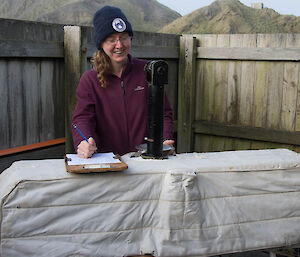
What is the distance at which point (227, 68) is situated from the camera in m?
5.76

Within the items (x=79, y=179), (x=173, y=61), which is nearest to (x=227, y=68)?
(x=173, y=61)

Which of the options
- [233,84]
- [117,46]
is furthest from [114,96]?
[233,84]

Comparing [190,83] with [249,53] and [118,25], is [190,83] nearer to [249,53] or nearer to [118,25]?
[249,53]

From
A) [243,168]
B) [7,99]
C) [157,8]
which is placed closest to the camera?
[243,168]

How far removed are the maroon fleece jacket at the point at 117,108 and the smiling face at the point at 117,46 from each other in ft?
0.42

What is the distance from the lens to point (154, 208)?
2.12 metres

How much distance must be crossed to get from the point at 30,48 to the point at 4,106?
543 mm

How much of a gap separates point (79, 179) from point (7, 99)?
6.26 ft

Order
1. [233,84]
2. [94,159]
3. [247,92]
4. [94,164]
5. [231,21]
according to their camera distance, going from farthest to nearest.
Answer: [231,21], [233,84], [247,92], [94,159], [94,164]

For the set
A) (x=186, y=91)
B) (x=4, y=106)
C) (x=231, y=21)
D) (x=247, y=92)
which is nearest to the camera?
(x=4, y=106)

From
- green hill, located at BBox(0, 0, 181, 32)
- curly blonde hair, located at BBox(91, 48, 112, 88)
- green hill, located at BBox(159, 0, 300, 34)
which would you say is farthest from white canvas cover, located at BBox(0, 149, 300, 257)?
green hill, located at BBox(0, 0, 181, 32)

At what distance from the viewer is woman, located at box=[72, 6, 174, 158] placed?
2.63 metres

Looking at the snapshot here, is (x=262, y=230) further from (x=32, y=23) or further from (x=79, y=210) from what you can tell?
(x=32, y=23)

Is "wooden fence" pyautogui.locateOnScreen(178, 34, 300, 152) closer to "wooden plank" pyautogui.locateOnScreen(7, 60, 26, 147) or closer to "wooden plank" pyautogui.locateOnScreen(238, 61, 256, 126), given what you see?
"wooden plank" pyautogui.locateOnScreen(238, 61, 256, 126)
